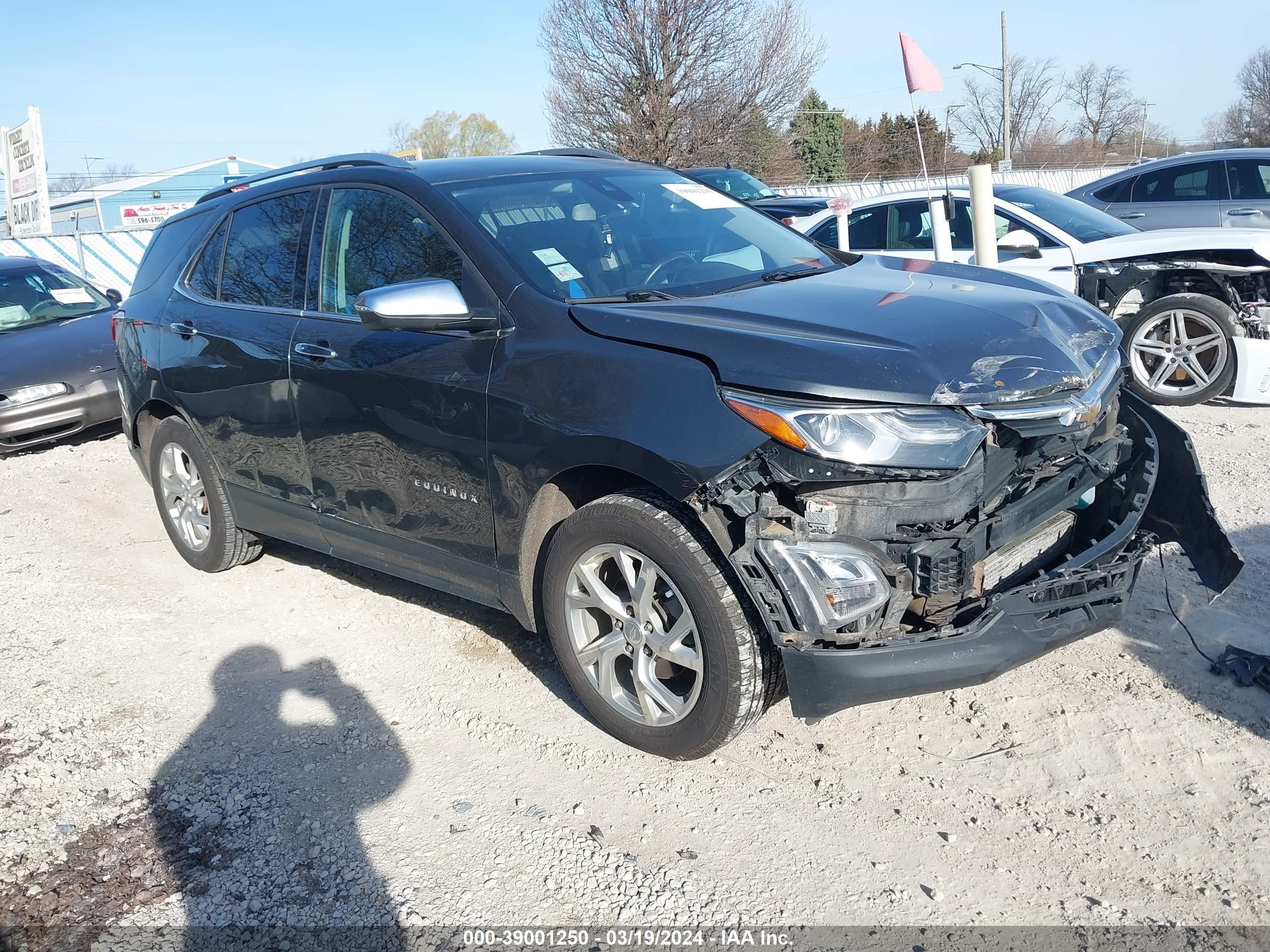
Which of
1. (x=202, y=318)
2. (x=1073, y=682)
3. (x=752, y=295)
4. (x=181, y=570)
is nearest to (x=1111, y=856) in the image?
(x=1073, y=682)

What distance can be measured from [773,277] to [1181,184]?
937cm

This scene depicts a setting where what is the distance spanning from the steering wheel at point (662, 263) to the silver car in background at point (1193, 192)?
8626 mm

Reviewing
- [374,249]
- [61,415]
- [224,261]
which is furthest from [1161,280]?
[61,415]

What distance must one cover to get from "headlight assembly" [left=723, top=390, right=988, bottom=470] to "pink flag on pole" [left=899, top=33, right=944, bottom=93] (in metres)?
4.74

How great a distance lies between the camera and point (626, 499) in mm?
3170

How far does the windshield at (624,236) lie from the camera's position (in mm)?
3615

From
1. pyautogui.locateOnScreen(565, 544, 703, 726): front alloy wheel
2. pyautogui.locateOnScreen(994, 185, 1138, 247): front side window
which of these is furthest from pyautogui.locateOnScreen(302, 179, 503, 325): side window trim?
pyautogui.locateOnScreen(994, 185, 1138, 247): front side window

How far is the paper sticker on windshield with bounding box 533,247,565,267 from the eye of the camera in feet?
11.9

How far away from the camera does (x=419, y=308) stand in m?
3.40

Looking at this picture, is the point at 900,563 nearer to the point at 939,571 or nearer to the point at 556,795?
the point at 939,571

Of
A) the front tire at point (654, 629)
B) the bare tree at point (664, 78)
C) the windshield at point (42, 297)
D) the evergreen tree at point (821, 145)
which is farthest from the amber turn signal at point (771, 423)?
the evergreen tree at point (821, 145)

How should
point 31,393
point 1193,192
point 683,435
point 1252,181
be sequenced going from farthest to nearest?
point 1193,192, point 1252,181, point 31,393, point 683,435

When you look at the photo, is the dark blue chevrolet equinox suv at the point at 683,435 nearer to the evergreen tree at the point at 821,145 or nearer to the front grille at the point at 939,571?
the front grille at the point at 939,571

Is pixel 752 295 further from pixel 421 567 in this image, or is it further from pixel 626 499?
pixel 421 567
